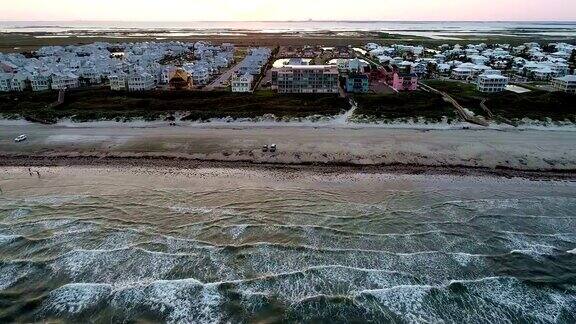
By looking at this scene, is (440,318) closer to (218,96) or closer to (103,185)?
(103,185)

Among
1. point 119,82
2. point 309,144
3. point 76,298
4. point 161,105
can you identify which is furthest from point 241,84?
point 76,298

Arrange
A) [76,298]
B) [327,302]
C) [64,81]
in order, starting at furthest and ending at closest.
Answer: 1. [64,81]
2. [76,298]
3. [327,302]

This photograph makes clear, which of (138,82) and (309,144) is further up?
(138,82)

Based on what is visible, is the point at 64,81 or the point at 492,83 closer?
the point at 492,83

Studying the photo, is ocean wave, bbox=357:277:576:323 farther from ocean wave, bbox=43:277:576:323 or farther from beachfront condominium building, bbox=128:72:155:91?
beachfront condominium building, bbox=128:72:155:91

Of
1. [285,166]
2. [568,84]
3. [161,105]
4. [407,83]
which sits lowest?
[285,166]

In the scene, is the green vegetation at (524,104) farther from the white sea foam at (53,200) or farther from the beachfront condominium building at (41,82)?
the beachfront condominium building at (41,82)

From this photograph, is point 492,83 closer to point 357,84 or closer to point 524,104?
point 524,104
